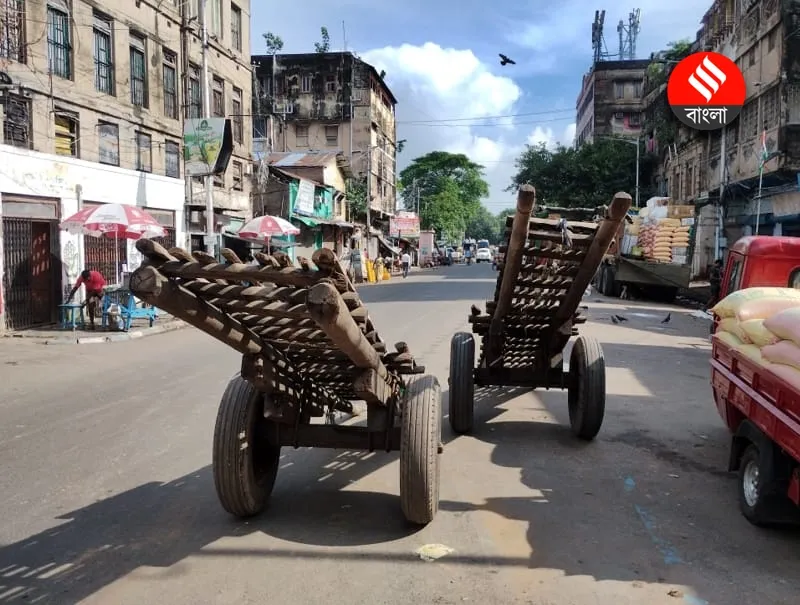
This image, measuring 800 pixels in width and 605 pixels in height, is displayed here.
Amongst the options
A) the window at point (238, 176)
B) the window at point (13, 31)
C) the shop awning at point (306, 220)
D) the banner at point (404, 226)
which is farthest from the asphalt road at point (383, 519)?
the banner at point (404, 226)

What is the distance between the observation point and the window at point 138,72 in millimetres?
20656

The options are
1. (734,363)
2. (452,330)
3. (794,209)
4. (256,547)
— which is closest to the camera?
(256,547)

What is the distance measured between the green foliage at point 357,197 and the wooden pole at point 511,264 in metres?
40.5

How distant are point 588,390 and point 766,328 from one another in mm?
2057

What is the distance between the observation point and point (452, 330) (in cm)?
1516

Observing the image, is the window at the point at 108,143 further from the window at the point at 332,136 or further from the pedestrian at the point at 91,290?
the window at the point at 332,136

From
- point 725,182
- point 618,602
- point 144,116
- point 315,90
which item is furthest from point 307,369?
point 315,90

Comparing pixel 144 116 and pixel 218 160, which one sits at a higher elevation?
pixel 144 116

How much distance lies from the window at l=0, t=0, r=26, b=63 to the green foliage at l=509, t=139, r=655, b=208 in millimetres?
32019

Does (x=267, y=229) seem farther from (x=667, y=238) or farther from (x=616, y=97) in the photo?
(x=616, y=97)

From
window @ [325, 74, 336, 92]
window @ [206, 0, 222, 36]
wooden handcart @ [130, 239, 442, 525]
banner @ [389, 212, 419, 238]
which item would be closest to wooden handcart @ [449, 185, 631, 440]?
wooden handcart @ [130, 239, 442, 525]

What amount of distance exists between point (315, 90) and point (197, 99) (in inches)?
1185

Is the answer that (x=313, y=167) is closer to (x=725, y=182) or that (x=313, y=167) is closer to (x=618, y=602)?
(x=725, y=182)

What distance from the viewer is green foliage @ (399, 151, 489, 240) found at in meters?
78.6
